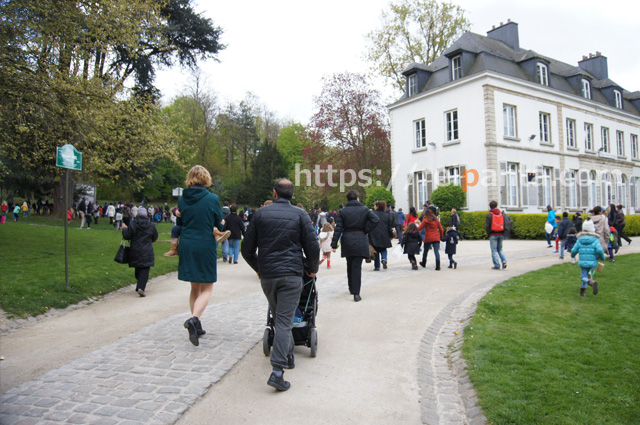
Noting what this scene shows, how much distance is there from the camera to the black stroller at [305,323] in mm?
4953

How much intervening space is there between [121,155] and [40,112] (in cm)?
570

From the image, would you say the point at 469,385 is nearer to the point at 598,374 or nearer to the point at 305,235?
the point at 598,374

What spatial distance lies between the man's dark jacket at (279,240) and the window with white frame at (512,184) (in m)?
24.8

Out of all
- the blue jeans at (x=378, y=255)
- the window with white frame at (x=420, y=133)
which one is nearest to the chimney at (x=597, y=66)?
the window with white frame at (x=420, y=133)

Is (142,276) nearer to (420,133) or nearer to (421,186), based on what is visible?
(421,186)

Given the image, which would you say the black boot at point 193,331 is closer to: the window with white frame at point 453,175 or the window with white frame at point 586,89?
the window with white frame at point 453,175

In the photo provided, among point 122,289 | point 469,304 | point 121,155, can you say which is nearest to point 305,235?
point 469,304

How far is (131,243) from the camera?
8.98 metres

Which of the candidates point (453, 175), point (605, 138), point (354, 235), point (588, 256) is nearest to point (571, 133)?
point (605, 138)

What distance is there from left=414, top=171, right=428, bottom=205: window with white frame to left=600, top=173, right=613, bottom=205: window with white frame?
14.4m

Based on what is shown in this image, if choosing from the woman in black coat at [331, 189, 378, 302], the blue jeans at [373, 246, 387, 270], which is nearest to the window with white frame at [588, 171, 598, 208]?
the blue jeans at [373, 246, 387, 270]

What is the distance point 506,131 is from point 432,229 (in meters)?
18.0

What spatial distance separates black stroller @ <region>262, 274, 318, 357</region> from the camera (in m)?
4.95

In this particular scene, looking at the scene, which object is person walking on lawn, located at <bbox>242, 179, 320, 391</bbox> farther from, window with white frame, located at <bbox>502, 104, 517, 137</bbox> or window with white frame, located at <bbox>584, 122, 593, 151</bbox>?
window with white frame, located at <bbox>584, 122, 593, 151</bbox>
